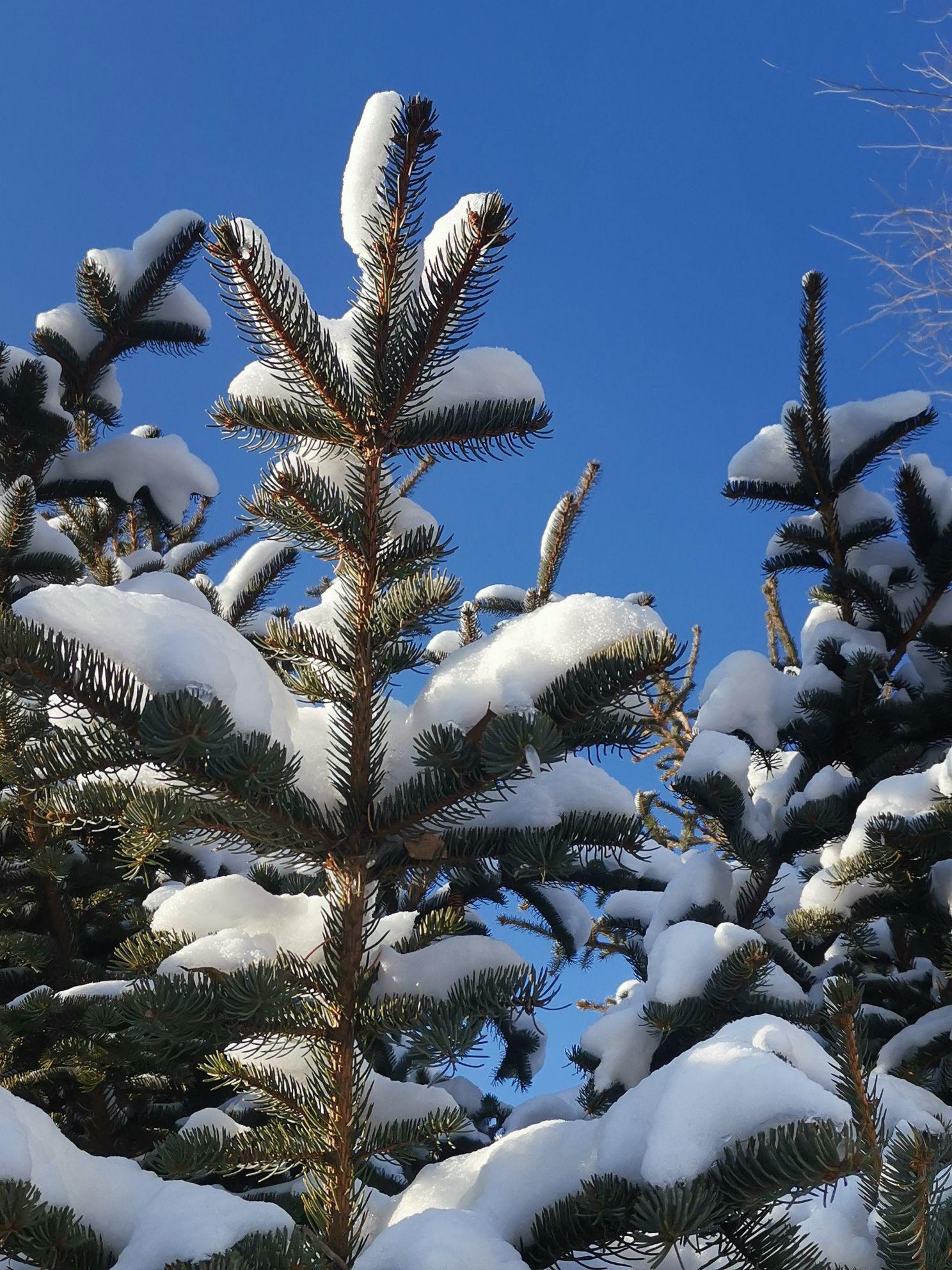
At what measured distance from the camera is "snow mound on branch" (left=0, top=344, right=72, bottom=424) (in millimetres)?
4520

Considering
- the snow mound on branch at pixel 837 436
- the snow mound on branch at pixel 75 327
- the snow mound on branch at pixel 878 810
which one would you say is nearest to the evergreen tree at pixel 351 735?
the snow mound on branch at pixel 878 810

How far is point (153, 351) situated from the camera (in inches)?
220

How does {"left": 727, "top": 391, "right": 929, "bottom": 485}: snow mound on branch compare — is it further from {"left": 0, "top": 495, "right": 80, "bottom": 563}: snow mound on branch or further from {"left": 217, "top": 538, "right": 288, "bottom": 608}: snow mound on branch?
{"left": 0, "top": 495, "right": 80, "bottom": 563}: snow mound on branch

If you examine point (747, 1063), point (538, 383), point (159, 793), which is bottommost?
point (747, 1063)

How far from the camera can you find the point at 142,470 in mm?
5172

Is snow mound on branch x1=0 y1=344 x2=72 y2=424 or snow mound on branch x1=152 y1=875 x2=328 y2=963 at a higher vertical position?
snow mound on branch x1=0 y1=344 x2=72 y2=424

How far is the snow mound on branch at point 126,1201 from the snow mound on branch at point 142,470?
3851 mm

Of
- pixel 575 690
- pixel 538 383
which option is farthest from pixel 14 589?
pixel 575 690

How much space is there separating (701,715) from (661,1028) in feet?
5.57

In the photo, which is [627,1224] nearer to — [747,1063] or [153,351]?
[747,1063]

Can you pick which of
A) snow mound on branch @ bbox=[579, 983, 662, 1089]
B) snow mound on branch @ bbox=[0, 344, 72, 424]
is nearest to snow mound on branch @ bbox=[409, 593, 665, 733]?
snow mound on branch @ bbox=[579, 983, 662, 1089]

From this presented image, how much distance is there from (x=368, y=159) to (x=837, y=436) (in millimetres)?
3366

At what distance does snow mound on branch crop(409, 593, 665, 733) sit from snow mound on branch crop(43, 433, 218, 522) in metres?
3.70

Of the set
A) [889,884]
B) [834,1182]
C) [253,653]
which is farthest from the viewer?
[889,884]
